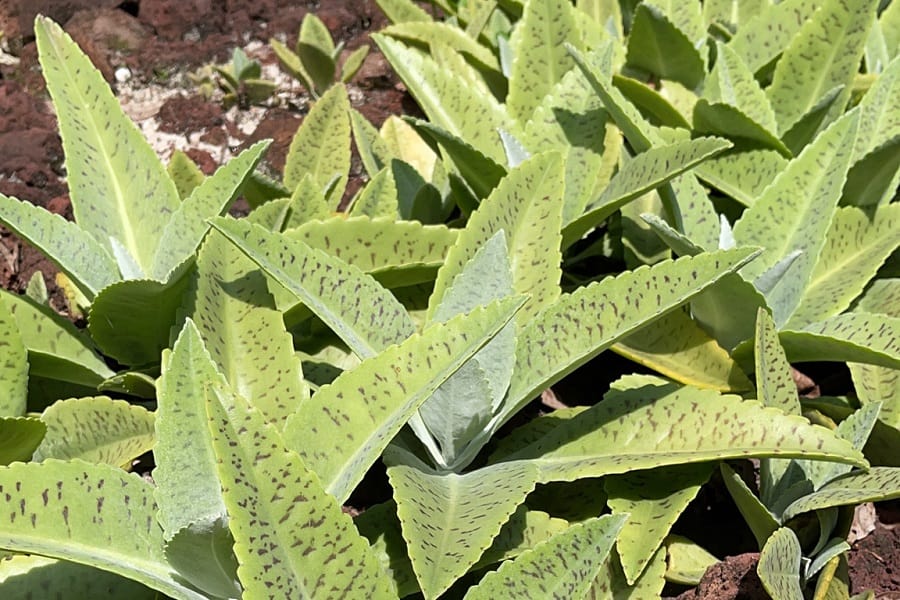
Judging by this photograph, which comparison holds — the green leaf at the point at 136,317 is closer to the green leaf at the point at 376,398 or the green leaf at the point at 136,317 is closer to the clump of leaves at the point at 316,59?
the green leaf at the point at 376,398

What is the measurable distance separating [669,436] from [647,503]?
11cm

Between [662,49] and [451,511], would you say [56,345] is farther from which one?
[662,49]

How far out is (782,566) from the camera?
3.87 ft

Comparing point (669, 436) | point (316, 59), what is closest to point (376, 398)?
point (669, 436)

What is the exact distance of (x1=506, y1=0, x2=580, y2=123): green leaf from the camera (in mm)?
1846

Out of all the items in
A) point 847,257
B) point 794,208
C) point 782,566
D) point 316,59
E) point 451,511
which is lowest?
point 782,566

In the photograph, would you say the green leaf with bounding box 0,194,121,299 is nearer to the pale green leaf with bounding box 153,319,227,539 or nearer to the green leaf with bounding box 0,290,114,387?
the green leaf with bounding box 0,290,114,387

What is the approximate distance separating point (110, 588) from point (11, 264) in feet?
3.45

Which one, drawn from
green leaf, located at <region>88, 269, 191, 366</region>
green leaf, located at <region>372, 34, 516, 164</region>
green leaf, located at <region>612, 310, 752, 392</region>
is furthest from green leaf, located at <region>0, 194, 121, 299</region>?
green leaf, located at <region>612, 310, 752, 392</region>

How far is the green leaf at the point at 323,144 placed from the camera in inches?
79.0

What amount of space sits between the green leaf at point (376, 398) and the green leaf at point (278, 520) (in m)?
0.12

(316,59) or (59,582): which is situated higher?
(316,59)

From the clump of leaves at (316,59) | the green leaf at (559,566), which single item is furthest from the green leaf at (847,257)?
the clump of leaves at (316,59)

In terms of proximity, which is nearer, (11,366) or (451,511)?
(451,511)
